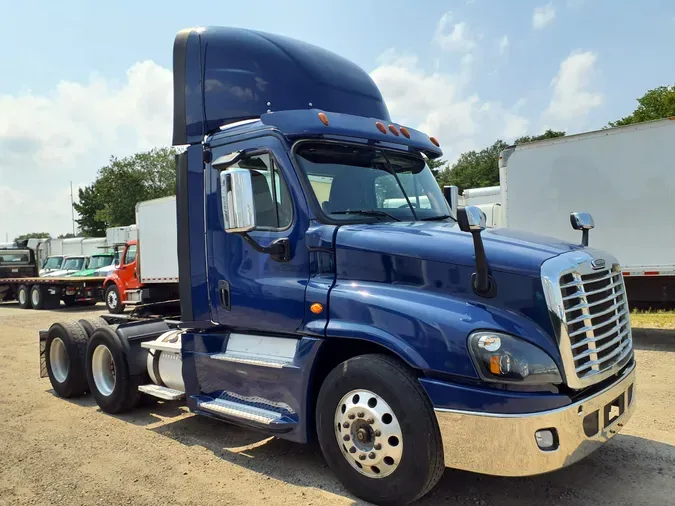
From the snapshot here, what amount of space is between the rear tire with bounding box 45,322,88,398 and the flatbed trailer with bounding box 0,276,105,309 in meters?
14.7

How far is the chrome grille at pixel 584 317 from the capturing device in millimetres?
→ 3424

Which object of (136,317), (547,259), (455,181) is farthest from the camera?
(455,181)

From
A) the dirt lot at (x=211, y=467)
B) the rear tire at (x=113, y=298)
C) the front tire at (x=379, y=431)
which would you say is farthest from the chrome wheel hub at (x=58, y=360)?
the rear tire at (x=113, y=298)

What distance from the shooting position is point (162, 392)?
18.8 feet

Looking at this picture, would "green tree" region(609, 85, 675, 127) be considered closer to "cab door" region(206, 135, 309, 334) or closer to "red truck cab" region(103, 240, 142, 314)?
"red truck cab" region(103, 240, 142, 314)

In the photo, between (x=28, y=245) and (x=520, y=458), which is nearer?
(x=520, y=458)

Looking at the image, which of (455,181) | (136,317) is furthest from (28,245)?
(455,181)

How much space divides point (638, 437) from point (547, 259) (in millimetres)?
2629

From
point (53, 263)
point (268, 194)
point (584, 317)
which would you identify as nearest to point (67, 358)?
point (268, 194)

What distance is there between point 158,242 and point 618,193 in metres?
12.7

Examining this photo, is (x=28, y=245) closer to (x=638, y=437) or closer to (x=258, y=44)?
(x=258, y=44)

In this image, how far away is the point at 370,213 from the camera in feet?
14.7

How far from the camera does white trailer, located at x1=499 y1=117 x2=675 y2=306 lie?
10.3 metres

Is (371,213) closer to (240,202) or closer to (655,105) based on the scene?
(240,202)
